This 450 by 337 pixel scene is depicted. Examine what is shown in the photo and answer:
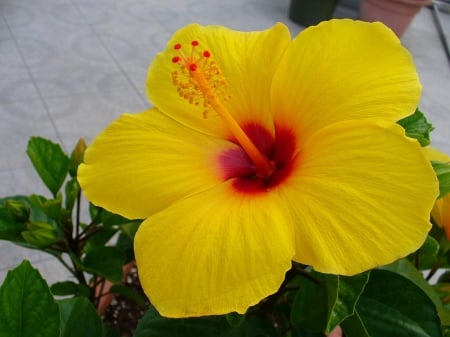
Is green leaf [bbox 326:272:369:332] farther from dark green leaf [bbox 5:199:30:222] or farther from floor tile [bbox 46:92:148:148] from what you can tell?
floor tile [bbox 46:92:148:148]

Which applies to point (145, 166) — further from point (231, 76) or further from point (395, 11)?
point (395, 11)

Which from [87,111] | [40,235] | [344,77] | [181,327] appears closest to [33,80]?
[87,111]

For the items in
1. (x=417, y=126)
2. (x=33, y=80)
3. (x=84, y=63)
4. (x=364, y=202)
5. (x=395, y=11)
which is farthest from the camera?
(x=395, y=11)

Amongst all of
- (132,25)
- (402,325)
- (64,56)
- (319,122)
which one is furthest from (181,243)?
(132,25)

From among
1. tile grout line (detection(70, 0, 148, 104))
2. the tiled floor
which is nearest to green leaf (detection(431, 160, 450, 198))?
the tiled floor

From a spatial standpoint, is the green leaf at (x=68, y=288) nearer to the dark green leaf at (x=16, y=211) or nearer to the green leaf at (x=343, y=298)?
the dark green leaf at (x=16, y=211)

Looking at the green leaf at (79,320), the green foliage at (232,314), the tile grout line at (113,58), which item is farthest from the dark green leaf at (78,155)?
the tile grout line at (113,58)
